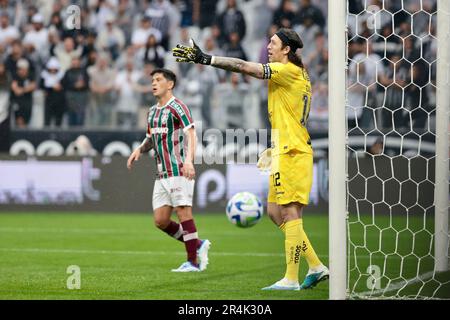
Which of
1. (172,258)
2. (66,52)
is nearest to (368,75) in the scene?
(66,52)

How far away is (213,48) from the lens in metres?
18.6

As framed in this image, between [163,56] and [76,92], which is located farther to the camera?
[163,56]

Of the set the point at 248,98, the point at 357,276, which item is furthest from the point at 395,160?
the point at 357,276

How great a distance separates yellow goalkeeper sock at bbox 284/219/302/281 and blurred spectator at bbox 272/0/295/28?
1111 centimetres

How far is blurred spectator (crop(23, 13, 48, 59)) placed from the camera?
18.8 metres

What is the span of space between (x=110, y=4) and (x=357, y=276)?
12529 mm

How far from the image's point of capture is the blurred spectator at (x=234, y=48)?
18.3 metres

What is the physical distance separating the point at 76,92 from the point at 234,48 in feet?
10.7

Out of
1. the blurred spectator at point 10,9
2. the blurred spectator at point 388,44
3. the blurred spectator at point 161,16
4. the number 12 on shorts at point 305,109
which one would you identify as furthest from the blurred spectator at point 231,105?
the number 12 on shorts at point 305,109

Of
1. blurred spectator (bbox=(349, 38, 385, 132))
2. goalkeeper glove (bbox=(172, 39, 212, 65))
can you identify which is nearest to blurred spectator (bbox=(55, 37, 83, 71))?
blurred spectator (bbox=(349, 38, 385, 132))

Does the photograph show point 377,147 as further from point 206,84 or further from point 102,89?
point 102,89

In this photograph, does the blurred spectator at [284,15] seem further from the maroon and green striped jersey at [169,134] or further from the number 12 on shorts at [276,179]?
the number 12 on shorts at [276,179]

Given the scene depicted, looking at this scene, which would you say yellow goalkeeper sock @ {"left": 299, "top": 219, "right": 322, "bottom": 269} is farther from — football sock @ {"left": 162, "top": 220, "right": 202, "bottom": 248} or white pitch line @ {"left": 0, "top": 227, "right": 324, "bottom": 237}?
white pitch line @ {"left": 0, "top": 227, "right": 324, "bottom": 237}

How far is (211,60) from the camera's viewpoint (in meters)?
6.98
